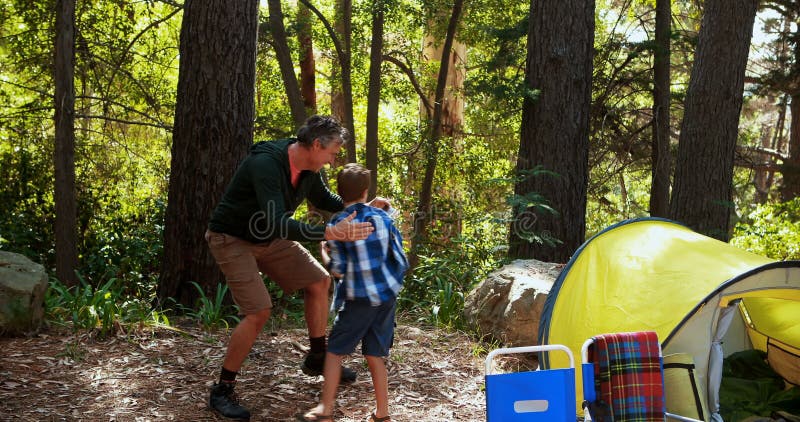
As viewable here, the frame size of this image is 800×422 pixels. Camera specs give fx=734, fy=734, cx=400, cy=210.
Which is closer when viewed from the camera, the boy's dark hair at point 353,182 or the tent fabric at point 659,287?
the boy's dark hair at point 353,182

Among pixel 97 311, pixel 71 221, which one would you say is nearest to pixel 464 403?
pixel 97 311

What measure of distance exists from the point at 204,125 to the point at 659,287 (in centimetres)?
382

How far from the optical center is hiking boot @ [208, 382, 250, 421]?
424 cm

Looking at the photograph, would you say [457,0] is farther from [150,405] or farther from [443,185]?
[150,405]

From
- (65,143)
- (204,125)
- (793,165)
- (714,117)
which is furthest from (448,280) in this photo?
(793,165)

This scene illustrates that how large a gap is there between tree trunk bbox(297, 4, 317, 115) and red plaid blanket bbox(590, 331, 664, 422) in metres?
10.7

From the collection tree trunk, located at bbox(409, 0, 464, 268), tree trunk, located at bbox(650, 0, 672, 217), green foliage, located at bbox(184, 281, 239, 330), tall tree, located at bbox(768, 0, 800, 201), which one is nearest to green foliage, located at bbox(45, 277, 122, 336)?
green foliage, located at bbox(184, 281, 239, 330)

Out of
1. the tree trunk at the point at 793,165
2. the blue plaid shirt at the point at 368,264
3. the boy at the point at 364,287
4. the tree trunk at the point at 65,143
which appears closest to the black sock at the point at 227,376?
the boy at the point at 364,287

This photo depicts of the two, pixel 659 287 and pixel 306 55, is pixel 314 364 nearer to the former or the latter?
pixel 659 287

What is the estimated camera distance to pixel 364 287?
3.94 m

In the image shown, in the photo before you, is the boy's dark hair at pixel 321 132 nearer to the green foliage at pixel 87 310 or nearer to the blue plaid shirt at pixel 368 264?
the blue plaid shirt at pixel 368 264

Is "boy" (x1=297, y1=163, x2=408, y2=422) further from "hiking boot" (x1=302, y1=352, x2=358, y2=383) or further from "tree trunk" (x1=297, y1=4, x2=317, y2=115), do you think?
"tree trunk" (x1=297, y1=4, x2=317, y2=115)

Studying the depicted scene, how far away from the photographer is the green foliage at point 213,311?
5.85 m

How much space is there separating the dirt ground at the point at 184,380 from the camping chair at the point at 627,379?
3.67 ft
